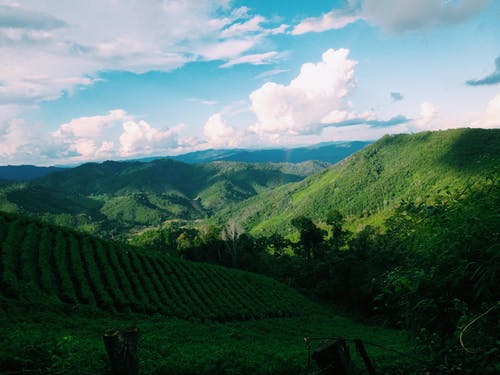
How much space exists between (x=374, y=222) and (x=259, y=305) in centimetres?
12968

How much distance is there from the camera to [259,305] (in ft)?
119

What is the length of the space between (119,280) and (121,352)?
98.2ft

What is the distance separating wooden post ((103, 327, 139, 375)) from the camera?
4.42 m

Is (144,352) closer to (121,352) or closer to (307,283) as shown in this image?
(121,352)

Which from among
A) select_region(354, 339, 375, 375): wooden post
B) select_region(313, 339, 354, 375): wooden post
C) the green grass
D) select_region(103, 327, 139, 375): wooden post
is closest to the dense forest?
the green grass

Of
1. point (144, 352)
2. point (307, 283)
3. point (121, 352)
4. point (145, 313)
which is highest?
point (121, 352)

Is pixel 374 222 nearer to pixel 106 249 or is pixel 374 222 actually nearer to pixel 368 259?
pixel 368 259

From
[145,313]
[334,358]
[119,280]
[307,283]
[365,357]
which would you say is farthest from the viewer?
[307,283]

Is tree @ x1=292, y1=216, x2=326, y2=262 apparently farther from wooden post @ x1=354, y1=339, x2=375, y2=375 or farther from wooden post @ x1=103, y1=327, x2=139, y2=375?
wooden post @ x1=103, y1=327, x2=139, y2=375

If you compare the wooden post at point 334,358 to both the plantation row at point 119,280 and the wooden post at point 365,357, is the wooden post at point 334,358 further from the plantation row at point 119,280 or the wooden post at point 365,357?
the plantation row at point 119,280

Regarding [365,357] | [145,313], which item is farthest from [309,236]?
[365,357]

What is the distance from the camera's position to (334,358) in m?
4.39

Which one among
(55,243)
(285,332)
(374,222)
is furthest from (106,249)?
(374,222)

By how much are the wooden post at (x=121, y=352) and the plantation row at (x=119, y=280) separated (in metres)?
21.5
